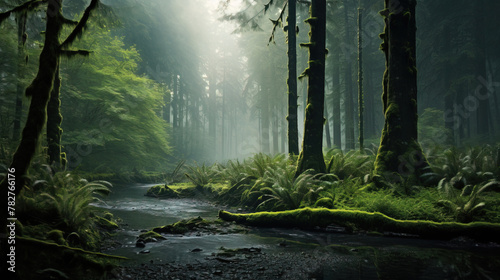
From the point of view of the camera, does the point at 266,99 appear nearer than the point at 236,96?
Yes

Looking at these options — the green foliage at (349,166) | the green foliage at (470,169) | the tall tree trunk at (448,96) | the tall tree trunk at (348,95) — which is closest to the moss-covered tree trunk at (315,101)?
the green foliage at (349,166)

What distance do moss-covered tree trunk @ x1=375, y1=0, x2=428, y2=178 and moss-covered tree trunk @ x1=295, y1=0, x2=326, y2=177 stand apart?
1961 millimetres

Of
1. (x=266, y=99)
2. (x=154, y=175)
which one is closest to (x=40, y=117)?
(x=154, y=175)

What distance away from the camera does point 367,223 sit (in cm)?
592

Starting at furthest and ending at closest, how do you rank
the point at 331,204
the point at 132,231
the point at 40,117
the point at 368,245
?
the point at 331,204 → the point at 132,231 → the point at 368,245 → the point at 40,117

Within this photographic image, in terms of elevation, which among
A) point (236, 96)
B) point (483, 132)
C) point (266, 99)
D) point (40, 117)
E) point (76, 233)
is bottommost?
point (76, 233)

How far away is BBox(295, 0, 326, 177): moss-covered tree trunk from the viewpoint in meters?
9.23

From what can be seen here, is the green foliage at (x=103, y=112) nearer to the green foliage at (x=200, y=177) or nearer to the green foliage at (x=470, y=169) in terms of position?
the green foliage at (x=200, y=177)

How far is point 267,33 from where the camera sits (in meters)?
29.1

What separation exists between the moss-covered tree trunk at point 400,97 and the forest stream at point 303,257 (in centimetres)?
284

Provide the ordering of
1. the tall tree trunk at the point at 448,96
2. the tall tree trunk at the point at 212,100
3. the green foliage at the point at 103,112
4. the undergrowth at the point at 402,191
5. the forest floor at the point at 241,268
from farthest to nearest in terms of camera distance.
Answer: the tall tree trunk at the point at 212,100
the tall tree trunk at the point at 448,96
the green foliage at the point at 103,112
the undergrowth at the point at 402,191
the forest floor at the point at 241,268

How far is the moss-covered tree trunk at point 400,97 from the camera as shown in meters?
7.67

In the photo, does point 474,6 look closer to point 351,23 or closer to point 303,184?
point 351,23

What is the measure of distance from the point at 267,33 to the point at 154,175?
18128mm
